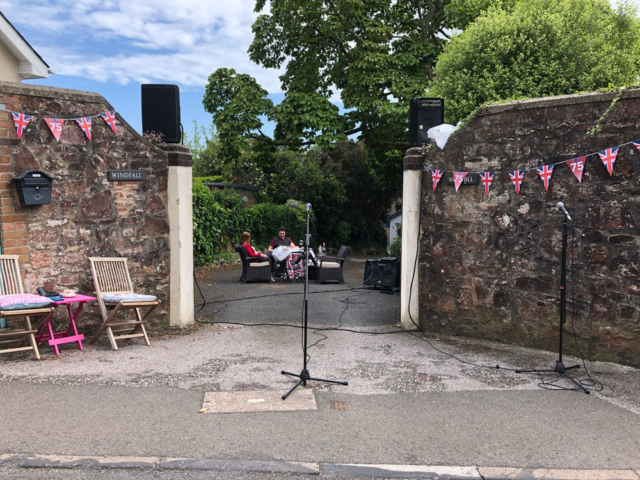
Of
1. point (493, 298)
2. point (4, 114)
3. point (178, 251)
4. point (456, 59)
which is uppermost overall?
point (456, 59)

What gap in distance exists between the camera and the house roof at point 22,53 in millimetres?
11914

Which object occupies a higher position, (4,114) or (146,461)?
(4,114)

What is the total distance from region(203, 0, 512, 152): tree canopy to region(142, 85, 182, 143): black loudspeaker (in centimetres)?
925

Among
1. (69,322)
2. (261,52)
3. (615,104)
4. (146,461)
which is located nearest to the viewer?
(146,461)

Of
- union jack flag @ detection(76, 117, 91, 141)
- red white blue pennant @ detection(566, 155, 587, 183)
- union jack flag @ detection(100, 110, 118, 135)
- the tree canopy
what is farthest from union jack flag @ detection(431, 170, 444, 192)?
the tree canopy

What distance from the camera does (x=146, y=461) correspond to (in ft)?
11.3

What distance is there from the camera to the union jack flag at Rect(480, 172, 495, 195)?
6480 mm

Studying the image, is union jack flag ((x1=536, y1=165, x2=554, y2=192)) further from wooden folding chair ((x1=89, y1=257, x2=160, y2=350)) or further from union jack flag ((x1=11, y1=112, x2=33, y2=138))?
union jack flag ((x1=11, y1=112, x2=33, y2=138))

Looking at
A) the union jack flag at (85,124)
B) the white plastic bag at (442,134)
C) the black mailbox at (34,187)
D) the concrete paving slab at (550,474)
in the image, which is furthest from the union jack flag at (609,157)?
the black mailbox at (34,187)

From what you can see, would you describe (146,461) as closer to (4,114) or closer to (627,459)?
(627,459)

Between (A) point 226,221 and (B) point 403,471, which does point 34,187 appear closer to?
(B) point 403,471

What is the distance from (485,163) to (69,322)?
18.2ft

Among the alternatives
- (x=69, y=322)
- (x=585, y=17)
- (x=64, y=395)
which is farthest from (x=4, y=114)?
(x=585, y=17)

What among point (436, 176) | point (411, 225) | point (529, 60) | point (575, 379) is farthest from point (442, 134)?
point (575, 379)
